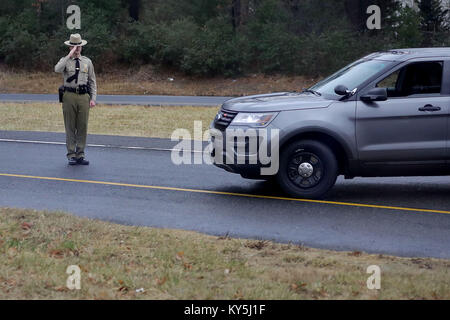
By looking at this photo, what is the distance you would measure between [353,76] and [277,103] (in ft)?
3.88

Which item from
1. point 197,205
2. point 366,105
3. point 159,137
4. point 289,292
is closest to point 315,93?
point 366,105

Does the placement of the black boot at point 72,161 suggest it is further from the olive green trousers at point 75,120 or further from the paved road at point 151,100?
the paved road at point 151,100

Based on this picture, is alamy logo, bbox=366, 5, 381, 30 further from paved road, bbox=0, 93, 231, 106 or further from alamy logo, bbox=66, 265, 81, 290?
alamy logo, bbox=66, 265, 81, 290

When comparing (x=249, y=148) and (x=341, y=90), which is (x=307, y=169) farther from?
(x=341, y=90)

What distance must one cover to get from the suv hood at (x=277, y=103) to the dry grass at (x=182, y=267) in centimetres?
248

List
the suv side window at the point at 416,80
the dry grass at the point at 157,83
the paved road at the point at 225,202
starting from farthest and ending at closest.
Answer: the dry grass at the point at 157,83
the suv side window at the point at 416,80
the paved road at the point at 225,202

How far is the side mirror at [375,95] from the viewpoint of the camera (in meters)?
9.95

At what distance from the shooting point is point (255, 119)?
10070 millimetres

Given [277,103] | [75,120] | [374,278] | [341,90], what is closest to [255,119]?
[277,103]

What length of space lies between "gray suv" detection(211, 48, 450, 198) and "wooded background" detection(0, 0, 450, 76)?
27.1 m

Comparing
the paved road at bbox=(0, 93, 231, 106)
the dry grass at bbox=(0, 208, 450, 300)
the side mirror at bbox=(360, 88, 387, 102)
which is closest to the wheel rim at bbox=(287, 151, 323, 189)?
the side mirror at bbox=(360, 88, 387, 102)

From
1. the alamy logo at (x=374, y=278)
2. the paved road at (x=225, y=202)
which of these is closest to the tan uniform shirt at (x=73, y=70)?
the paved road at (x=225, y=202)

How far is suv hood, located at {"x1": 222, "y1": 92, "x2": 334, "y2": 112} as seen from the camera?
10117 millimetres
